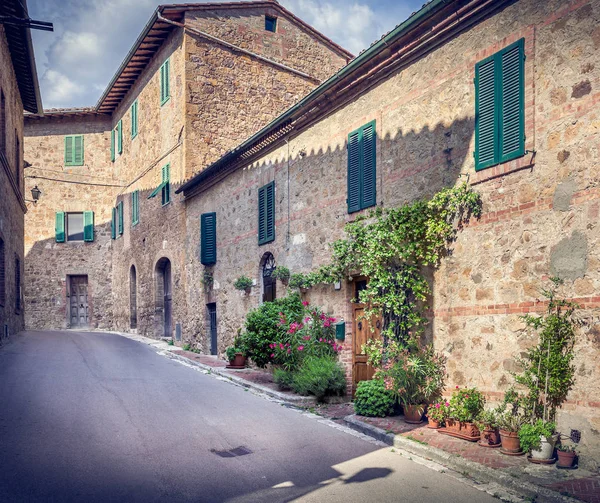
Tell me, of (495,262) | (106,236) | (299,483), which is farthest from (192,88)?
(299,483)

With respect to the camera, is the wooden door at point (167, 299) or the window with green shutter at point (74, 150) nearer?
the wooden door at point (167, 299)

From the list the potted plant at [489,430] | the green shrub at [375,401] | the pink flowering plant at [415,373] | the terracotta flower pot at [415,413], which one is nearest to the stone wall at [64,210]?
the green shrub at [375,401]

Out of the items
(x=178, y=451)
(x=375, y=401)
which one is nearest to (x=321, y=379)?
(x=375, y=401)

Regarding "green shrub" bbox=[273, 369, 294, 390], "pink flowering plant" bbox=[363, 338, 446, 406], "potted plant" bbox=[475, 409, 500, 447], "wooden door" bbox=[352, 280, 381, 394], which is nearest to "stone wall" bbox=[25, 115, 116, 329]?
"green shrub" bbox=[273, 369, 294, 390]

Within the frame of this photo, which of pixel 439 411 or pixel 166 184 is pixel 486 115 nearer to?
pixel 439 411

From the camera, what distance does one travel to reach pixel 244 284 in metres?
14.7

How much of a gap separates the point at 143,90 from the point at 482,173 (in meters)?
18.4

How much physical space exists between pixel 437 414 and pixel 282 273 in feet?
18.5

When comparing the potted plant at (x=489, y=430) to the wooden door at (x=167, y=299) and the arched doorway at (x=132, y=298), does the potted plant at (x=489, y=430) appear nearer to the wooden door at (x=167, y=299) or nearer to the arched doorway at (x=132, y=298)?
the wooden door at (x=167, y=299)

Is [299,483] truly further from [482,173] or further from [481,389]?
[482,173]

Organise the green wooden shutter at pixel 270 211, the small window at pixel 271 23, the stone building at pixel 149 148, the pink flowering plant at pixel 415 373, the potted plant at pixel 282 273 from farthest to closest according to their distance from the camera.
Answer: the small window at pixel 271 23 → the stone building at pixel 149 148 → the green wooden shutter at pixel 270 211 → the potted plant at pixel 282 273 → the pink flowering plant at pixel 415 373

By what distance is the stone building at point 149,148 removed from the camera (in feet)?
63.8

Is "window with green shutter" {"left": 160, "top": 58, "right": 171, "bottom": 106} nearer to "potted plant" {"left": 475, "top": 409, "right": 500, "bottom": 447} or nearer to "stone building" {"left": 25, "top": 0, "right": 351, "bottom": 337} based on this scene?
"stone building" {"left": 25, "top": 0, "right": 351, "bottom": 337}

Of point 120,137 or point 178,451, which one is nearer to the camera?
point 178,451
